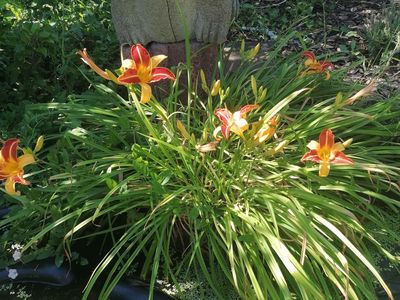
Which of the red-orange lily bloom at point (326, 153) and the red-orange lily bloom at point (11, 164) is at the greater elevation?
the red-orange lily bloom at point (11, 164)

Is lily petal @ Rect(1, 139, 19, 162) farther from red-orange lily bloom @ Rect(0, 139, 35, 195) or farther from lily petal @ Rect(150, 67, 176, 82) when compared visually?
lily petal @ Rect(150, 67, 176, 82)

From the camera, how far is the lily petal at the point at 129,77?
181cm

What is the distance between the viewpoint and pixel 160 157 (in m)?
2.17

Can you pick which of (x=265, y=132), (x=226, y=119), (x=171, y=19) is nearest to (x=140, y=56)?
(x=226, y=119)

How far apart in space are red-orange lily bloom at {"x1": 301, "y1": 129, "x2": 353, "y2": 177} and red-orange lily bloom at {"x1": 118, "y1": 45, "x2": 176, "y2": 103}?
1.72ft

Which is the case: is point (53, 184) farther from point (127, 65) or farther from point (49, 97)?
point (49, 97)

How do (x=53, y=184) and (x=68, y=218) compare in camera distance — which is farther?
(x=53, y=184)

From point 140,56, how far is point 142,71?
48 mm

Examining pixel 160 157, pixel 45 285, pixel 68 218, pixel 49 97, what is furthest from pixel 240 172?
pixel 49 97

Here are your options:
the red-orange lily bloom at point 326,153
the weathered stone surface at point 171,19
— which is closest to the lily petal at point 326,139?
the red-orange lily bloom at point 326,153

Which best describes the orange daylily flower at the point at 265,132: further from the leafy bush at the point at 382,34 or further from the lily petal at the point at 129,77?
the leafy bush at the point at 382,34

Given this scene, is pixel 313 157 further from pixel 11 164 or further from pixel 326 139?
pixel 11 164

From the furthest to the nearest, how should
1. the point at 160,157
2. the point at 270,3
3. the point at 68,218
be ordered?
1. the point at 270,3
2. the point at 160,157
3. the point at 68,218

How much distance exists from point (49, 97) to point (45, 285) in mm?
1260
